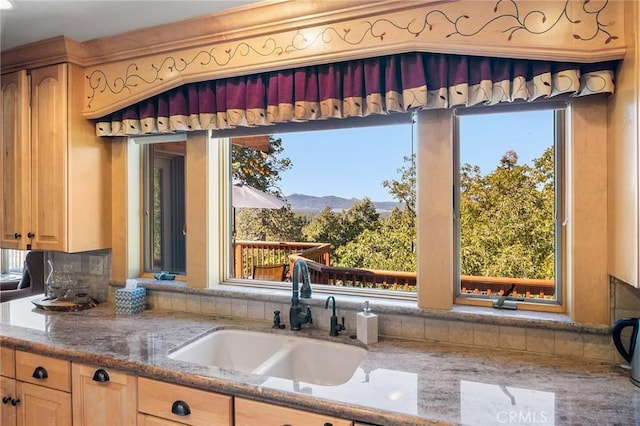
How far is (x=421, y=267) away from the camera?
1.75m

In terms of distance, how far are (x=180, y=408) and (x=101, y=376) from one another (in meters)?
0.42

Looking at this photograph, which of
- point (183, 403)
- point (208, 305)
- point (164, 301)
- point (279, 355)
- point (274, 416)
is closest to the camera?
point (274, 416)

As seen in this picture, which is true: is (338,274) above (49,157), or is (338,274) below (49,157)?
below

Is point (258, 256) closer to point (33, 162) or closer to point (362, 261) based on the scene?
point (362, 261)

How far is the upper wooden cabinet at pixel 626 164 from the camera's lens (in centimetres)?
121

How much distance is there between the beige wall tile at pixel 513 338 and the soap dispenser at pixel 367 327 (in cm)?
53

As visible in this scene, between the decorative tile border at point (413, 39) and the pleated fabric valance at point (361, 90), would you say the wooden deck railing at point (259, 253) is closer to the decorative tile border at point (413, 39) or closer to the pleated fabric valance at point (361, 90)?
the pleated fabric valance at point (361, 90)

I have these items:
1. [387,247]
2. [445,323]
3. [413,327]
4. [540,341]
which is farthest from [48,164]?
[540,341]

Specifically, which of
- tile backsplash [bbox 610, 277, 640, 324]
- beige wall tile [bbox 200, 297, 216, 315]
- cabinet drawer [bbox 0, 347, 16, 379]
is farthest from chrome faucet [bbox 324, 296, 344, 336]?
cabinet drawer [bbox 0, 347, 16, 379]

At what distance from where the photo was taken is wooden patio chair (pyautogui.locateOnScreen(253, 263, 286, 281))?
2334 mm

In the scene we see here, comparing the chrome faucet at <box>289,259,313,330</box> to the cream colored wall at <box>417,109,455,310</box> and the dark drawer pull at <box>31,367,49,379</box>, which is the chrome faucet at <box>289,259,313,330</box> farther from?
the dark drawer pull at <box>31,367,49,379</box>

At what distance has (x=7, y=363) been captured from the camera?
5.94 ft

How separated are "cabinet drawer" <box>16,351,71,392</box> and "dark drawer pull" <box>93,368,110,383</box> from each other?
0.17 meters

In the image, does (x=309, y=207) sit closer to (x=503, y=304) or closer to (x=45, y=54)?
(x=503, y=304)
